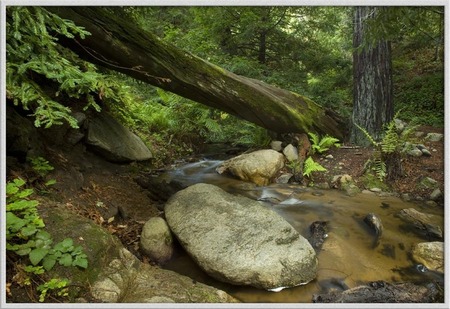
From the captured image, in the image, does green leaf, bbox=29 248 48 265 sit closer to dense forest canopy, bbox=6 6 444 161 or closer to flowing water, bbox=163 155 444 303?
flowing water, bbox=163 155 444 303

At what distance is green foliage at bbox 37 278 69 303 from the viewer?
2389 millimetres

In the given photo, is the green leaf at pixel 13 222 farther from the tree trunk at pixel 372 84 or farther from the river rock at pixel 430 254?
the tree trunk at pixel 372 84

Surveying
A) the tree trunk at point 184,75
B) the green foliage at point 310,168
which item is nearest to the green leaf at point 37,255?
the tree trunk at point 184,75

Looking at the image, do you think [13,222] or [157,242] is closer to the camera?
[13,222]

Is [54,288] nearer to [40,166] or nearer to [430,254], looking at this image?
[40,166]

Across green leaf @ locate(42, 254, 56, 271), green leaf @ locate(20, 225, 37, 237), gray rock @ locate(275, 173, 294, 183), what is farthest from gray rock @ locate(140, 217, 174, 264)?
gray rock @ locate(275, 173, 294, 183)

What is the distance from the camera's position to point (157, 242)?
3744mm

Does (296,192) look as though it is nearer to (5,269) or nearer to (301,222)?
(301,222)

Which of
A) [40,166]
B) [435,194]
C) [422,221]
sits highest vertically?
[40,166]

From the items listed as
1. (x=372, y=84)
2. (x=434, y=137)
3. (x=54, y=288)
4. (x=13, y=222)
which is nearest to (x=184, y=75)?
(x=13, y=222)

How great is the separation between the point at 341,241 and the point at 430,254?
102 cm

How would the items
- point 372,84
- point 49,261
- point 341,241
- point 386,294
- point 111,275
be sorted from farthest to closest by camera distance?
1. point 372,84
2. point 341,241
3. point 386,294
4. point 111,275
5. point 49,261

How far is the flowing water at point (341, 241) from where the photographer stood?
3.37 meters

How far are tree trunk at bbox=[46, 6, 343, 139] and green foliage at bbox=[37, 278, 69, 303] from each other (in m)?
2.96
